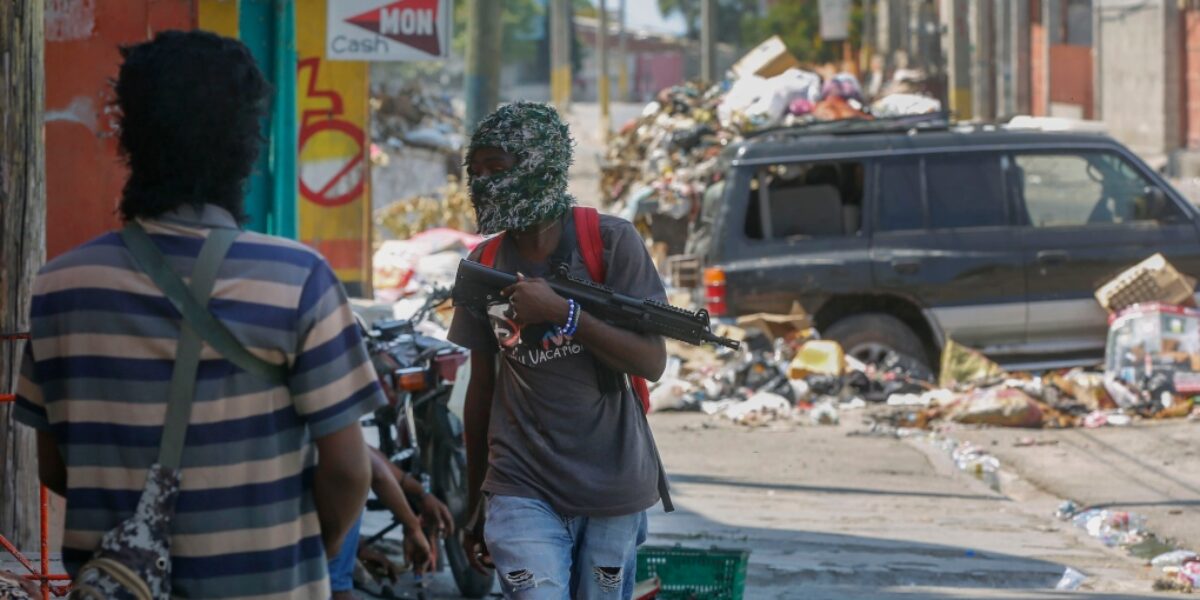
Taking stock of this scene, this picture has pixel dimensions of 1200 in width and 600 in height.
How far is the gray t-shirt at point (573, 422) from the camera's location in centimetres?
402

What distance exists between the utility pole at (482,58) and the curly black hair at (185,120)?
1385 cm

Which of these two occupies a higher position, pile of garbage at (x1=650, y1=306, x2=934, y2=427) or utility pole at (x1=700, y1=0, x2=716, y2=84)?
utility pole at (x1=700, y1=0, x2=716, y2=84)

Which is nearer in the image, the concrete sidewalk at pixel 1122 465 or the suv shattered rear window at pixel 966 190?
the concrete sidewalk at pixel 1122 465

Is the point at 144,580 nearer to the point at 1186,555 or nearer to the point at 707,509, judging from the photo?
the point at 1186,555

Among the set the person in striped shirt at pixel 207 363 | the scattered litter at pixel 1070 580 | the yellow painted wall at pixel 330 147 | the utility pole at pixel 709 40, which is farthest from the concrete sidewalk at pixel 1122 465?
the utility pole at pixel 709 40

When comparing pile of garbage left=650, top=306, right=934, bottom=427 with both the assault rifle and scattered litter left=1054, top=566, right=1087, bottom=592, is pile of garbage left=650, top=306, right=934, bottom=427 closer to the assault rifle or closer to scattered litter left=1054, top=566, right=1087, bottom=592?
scattered litter left=1054, top=566, right=1087, bottom=592

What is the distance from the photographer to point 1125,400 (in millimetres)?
11828

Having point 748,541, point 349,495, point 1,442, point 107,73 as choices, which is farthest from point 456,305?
point 748,541

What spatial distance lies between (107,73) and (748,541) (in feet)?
11.9

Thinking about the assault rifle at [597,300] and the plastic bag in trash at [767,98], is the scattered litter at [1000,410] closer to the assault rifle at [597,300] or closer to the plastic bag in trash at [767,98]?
the assault rifle at [597,300]

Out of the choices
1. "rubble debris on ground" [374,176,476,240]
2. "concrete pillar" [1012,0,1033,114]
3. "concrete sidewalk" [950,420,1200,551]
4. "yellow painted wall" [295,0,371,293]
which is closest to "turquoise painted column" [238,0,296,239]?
"yellow painted wall" [295,0,371,293]

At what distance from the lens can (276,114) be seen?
10289 millimetres

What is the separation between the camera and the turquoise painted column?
10.1 m

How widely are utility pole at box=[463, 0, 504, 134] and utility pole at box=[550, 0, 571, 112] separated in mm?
22957
